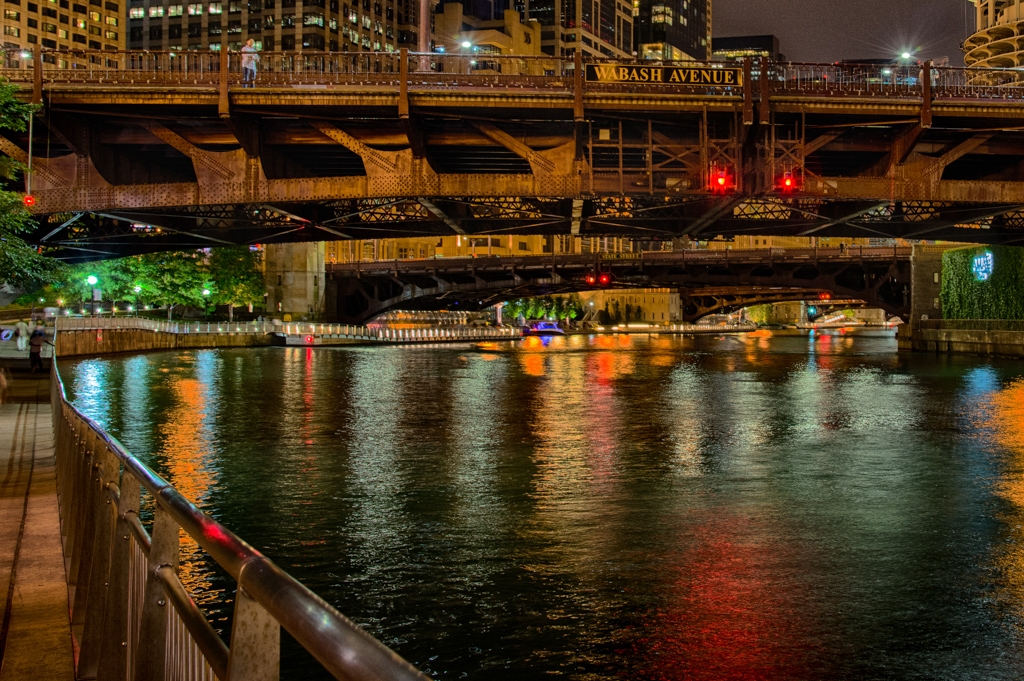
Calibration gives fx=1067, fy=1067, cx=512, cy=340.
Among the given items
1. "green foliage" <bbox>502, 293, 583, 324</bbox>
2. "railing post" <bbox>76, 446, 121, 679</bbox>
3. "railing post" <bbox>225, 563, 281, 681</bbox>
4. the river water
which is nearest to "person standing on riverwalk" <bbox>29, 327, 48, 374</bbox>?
the river water

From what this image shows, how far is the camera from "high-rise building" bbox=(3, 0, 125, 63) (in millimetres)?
179000

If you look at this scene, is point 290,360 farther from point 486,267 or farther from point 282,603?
point 282,603

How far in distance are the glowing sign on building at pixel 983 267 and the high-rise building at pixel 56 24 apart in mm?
144146

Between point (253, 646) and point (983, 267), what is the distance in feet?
266

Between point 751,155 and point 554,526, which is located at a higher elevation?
point 751,155

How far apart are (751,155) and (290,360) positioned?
3891 cm

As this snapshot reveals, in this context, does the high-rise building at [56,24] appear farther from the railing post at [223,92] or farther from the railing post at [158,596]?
the railing post at [158,596]

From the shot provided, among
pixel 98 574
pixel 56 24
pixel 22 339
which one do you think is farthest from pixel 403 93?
pixel 56 24

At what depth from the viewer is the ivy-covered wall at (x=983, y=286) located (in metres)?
72.0

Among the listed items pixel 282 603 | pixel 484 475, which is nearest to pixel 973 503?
pixel 484 475

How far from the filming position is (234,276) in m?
100

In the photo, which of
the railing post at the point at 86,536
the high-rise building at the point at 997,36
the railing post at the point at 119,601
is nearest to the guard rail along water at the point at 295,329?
the railing post at the point at 86,536

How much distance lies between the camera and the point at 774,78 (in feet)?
129

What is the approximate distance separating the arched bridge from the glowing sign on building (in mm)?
12242
